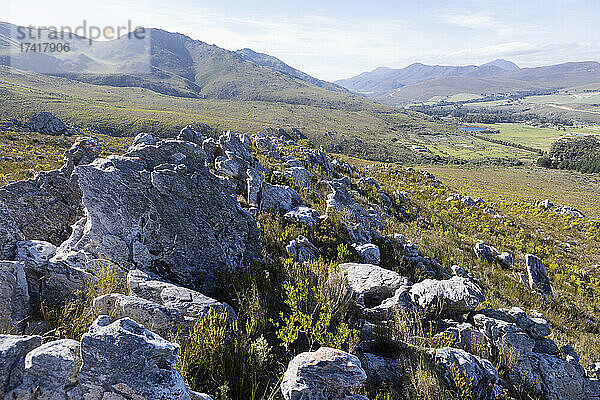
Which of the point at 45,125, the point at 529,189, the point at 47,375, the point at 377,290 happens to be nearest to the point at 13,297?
the point at 47,375

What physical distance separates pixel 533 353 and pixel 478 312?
1.14 m

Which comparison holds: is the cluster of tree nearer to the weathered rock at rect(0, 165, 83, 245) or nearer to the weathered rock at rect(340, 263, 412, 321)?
the weathered rock at rect(340, 263, 412, 321)

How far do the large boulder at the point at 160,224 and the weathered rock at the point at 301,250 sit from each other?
1135 mm

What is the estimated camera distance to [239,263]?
7016 mm

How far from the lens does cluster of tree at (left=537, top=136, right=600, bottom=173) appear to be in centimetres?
11331

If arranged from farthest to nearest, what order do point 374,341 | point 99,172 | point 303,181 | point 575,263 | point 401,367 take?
point 575,263 < point 303,181 < point 99,172 < point 374,341 < point 401,367

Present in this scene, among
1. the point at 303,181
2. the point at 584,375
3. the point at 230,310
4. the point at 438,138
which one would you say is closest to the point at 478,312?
the point at 584,375

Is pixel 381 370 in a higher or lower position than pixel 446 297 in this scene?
lower

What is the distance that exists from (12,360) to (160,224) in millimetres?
3651

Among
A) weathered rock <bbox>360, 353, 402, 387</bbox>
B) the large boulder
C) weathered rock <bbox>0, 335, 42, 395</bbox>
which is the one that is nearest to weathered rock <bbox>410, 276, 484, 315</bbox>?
weathered rock <bbox>360, 353, 402, 387</bbox>

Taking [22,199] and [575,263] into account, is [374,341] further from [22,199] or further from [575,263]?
[575,263]

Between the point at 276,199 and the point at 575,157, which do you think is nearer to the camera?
the point at 276,199

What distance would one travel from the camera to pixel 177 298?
494 centimetres

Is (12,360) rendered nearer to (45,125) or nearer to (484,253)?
(484,253)
